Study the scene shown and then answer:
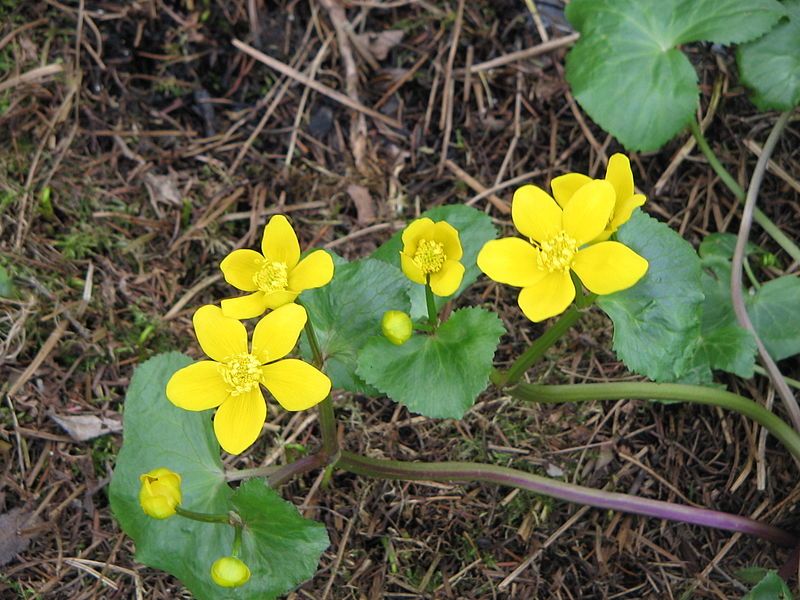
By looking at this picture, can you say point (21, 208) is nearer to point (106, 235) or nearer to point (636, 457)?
point (106, 235)

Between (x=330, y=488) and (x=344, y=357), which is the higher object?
(x=344, y=357)

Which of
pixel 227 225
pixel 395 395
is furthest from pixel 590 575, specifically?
pixel 227 225

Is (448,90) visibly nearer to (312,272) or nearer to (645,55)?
(645,55)

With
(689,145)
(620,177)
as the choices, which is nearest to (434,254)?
(620,177)

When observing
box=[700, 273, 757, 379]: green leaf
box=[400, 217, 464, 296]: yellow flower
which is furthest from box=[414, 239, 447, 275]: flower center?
box=[700, 273, 757, 379]: green leaf

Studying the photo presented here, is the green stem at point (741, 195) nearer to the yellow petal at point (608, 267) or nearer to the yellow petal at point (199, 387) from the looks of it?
the yellow petal at point (608, 267)

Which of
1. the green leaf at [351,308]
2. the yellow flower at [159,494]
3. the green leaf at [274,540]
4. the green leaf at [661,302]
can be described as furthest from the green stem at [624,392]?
the yellow flower at [159,494]
